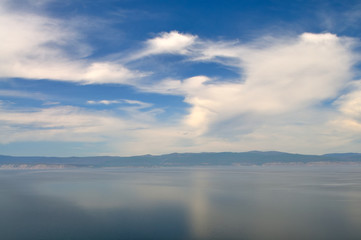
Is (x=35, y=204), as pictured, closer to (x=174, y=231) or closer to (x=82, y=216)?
(x=82, y=216)

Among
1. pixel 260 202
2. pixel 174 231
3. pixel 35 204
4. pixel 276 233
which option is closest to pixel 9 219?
pixel 35 204

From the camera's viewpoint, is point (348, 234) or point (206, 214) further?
point (206, 214)

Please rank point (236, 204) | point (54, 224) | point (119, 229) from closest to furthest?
point (119, 229) → point (54, 224) → point (236, 204)

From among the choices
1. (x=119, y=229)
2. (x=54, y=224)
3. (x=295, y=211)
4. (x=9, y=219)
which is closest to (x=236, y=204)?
(x=295, y=211)

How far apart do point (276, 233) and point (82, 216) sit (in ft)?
82.0

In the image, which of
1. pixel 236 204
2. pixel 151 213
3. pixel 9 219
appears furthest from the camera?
pixel 236 204

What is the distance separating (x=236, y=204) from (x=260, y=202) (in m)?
5.11

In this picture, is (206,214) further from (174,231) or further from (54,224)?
(54,224)

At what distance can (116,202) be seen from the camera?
5312 centimetres

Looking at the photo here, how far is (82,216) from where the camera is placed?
131 ft

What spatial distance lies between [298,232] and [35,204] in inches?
1705

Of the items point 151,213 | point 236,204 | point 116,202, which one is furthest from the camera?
point 116,202

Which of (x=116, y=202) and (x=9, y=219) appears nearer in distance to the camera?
(x=9, y=219)

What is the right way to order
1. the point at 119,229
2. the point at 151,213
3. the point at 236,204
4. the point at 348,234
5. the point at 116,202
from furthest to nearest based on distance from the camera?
the point at 116,202 → the point at 236,204 → the point at 151,213 → the point at 119,229 → the point at 348,234
